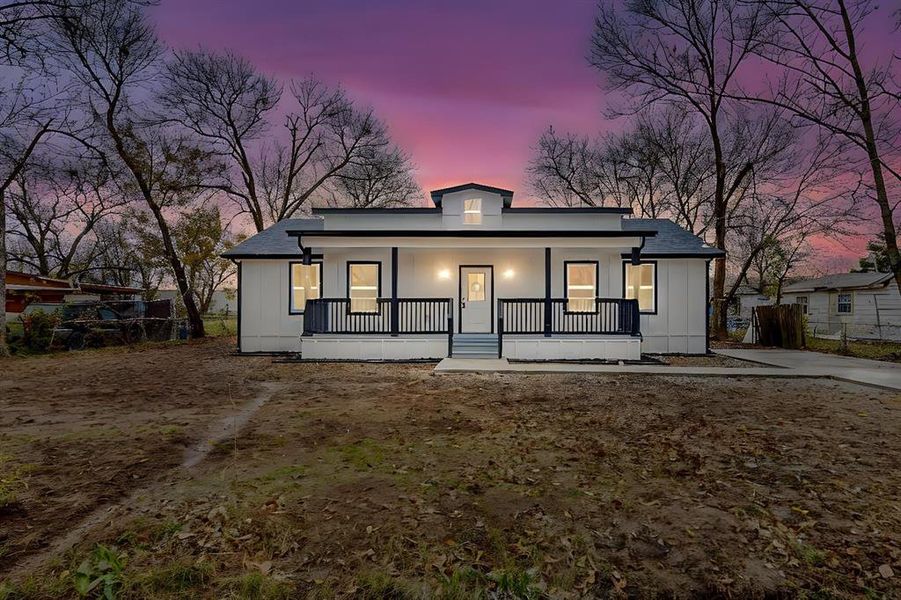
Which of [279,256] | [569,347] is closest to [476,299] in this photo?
[569,347]

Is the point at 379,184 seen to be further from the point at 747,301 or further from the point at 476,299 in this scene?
the point at 747,301

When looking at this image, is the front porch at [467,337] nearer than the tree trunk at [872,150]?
Yes

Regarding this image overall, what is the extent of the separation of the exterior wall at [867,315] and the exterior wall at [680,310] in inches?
452

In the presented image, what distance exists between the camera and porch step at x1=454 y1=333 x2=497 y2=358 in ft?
42.0

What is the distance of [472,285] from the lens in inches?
572

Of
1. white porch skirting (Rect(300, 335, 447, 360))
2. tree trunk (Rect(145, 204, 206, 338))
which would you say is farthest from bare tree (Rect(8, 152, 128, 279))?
white porch skirting (Rect(300, 335, 447, 360))

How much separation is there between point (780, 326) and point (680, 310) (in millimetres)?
5724

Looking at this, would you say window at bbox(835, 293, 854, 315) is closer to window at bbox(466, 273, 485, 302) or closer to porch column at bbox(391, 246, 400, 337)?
window at bbox(466, 273, 485, 302)

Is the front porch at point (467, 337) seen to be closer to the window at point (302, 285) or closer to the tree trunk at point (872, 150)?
the window at point (302, 285)

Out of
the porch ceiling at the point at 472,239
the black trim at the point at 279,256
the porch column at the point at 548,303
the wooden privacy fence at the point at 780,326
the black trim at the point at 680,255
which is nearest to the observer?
the porch column at the point at 548,303

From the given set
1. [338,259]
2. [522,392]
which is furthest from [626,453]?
[338,259]

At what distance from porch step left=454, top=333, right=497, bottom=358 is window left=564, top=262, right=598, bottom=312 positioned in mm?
3074

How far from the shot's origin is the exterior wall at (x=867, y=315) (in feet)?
69.4

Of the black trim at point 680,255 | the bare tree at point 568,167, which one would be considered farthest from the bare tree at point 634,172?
the black trim at point 680,255
